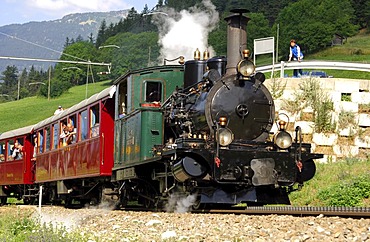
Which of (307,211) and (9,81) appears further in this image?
(9,81)

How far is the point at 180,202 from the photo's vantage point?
1212 cm

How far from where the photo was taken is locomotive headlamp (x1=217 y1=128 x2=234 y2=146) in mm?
10547

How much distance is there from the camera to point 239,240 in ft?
24.2

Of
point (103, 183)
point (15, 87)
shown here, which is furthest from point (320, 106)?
point (15, 87)

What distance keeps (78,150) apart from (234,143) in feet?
22.7

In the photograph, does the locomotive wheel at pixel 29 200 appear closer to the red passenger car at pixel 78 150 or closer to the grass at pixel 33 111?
the red passenger car at pixel 78 150

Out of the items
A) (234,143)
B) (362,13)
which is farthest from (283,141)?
(362,13)

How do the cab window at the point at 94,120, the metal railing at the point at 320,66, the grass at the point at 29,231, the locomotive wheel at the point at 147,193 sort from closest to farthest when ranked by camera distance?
1. the grass at the point at 29,231
2. the locomotive wheel at the point at 147,193
3. the cab window at the point at 94,120
4. the metal railing at the point at 320,66

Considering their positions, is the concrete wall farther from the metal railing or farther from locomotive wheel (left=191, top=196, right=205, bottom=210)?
locomotive wheel (left=191, top=196, right=205, bottom=210)

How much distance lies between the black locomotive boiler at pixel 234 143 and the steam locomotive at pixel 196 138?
17mm

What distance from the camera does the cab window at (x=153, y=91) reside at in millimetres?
13023

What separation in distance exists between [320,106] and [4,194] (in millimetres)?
13860

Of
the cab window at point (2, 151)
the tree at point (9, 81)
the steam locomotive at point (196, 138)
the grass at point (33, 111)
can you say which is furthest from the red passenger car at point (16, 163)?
the tree at point (9, 81)

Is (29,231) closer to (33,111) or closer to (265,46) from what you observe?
(265,46)
